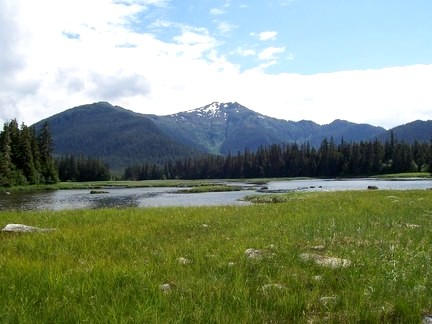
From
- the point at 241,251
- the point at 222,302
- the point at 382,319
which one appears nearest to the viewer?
the point at 382,319

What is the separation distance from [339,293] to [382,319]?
127 cm

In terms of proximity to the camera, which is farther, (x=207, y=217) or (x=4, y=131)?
(x=4, y=131)

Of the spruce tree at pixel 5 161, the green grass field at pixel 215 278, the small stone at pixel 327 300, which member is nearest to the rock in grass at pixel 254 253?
the green grass field at pixel 215 278

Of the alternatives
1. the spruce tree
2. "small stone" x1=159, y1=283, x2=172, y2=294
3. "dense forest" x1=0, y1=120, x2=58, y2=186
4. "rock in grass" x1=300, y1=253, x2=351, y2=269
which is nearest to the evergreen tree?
"dense forest" x1=0, y1=120, x2=58, y2=186

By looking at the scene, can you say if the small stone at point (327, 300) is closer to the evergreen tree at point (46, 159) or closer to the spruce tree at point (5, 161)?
the spruce tree at point (5, 161)

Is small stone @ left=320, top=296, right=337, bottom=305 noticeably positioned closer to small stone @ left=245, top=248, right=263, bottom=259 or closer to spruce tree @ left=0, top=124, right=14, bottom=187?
small stone @ left=245, top=248, right=263, bottom=259

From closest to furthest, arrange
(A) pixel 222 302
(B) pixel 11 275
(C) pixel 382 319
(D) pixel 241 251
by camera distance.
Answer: (C) pixel 382 319
(A) pixel 222 302
(B) pixel 11 275
(D) pixel 241 251

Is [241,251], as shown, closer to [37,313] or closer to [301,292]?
[301,292]

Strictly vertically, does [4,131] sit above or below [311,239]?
above

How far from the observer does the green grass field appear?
659 cm

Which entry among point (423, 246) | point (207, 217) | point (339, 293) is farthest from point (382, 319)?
point (207, 217)

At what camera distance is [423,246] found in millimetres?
11734

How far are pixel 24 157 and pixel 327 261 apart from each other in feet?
384

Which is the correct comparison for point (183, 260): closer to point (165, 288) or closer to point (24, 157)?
point (165, 288)
